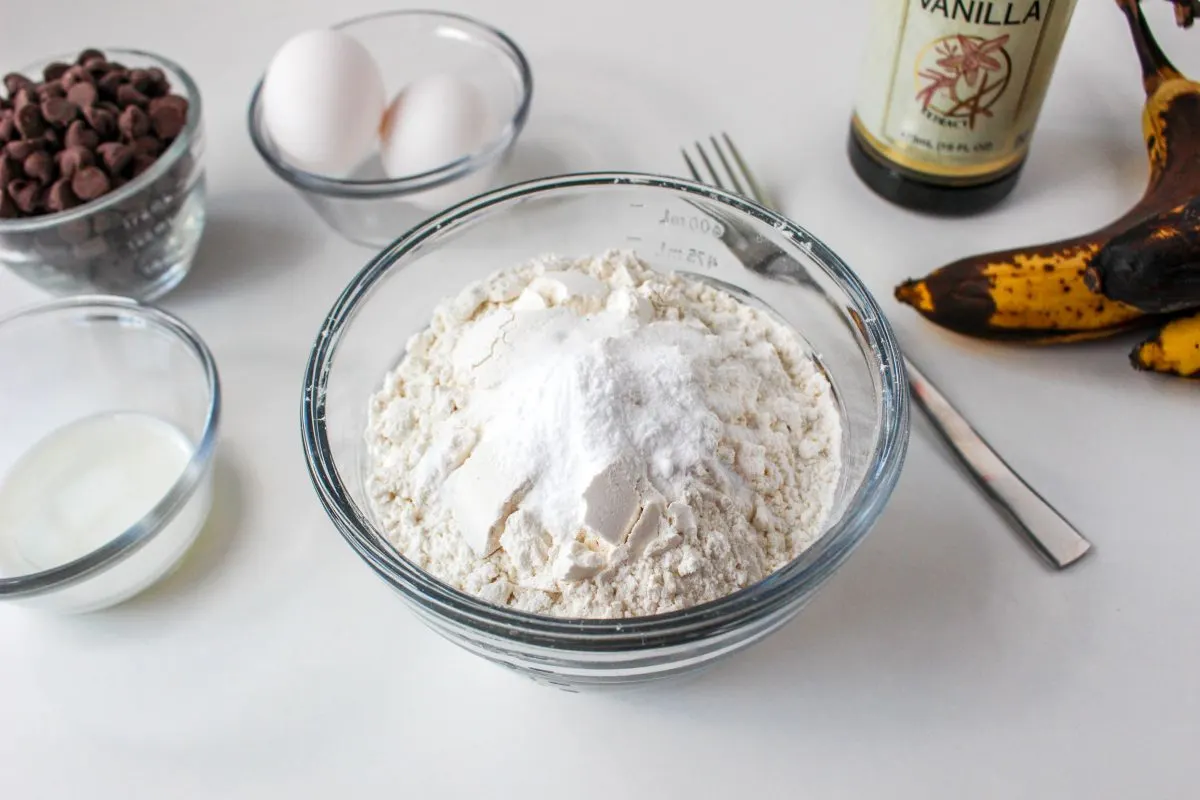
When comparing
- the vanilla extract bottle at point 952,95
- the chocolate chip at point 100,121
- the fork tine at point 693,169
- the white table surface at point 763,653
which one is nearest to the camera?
the white table surface at point 763,653

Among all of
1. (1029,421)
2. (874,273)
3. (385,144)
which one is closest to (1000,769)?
(1029,421)

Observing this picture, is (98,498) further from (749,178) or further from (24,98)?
(749,178)

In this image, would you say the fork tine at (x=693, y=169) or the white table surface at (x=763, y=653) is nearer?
the white table surface at (x=763, y=653)

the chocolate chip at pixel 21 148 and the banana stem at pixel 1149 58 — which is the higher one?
the banana stem at pixel 1149 58

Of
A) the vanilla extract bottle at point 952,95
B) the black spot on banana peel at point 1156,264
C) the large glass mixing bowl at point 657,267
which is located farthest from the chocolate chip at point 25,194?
the black spot on banana peel at point 1156,264

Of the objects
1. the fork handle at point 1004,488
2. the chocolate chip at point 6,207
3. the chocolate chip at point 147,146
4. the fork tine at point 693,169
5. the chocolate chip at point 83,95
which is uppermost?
the chocolate chip at point 83,95

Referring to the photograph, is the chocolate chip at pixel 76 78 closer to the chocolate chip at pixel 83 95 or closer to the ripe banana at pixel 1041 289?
the chocolate chip at pixel 83 95

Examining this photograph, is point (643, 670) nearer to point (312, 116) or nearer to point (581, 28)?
point (312, 116)
